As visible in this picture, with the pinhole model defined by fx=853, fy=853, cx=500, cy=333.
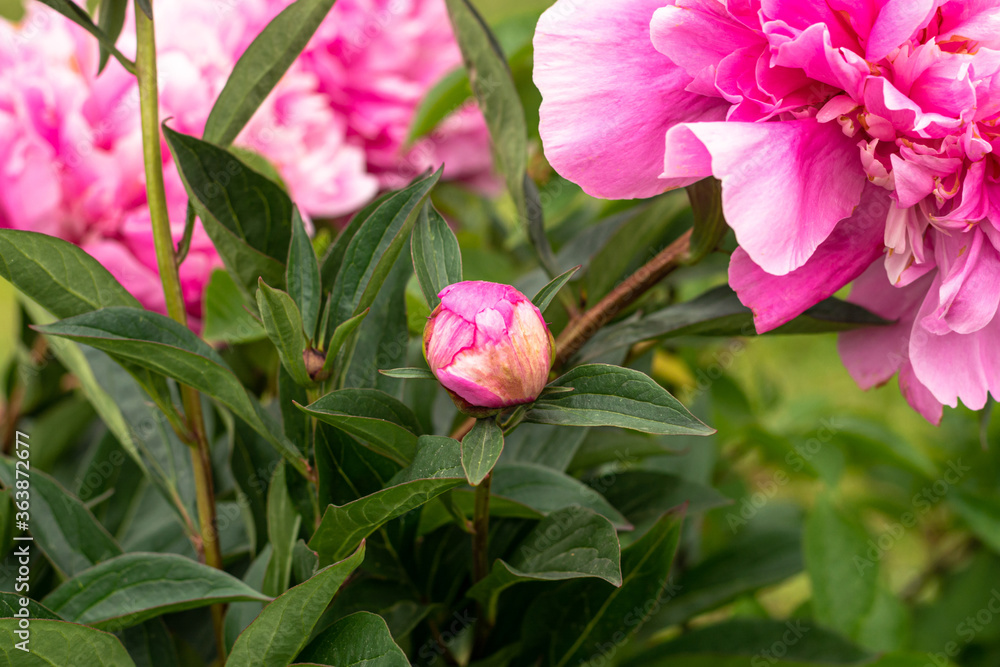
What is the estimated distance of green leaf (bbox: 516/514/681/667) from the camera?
0.48 metres

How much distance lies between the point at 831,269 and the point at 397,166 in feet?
2.08

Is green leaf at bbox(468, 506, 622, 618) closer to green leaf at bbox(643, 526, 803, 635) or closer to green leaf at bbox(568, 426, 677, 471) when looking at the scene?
green leaf at bbox(568, 426, 677, 471)

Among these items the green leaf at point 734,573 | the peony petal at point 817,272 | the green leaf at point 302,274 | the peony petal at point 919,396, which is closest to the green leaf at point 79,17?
the green leaf at point 302,274

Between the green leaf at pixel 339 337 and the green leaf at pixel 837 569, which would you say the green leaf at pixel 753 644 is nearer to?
the green leaf at pixel 837 569

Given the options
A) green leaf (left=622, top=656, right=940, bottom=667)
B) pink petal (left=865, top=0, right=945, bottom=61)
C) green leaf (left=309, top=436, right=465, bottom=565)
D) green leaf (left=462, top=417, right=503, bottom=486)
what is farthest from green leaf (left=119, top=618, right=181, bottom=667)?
pink petal (left=865, top=0, right=945, bottom=61)

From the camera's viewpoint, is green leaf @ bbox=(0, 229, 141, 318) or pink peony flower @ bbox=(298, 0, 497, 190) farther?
pink peony flower @ bbox=(298, 0, 497, 190)

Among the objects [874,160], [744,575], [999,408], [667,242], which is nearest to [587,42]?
[874,160]

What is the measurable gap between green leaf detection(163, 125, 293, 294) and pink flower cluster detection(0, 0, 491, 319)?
0.68 feet

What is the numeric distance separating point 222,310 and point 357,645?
1.01ft

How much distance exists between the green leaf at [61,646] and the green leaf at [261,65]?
0.88 feet

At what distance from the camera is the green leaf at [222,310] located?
0.60 m

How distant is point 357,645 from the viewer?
0.39 meters

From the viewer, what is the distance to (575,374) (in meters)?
0.38

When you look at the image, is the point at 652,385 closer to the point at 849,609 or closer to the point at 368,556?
the point at 368,556
